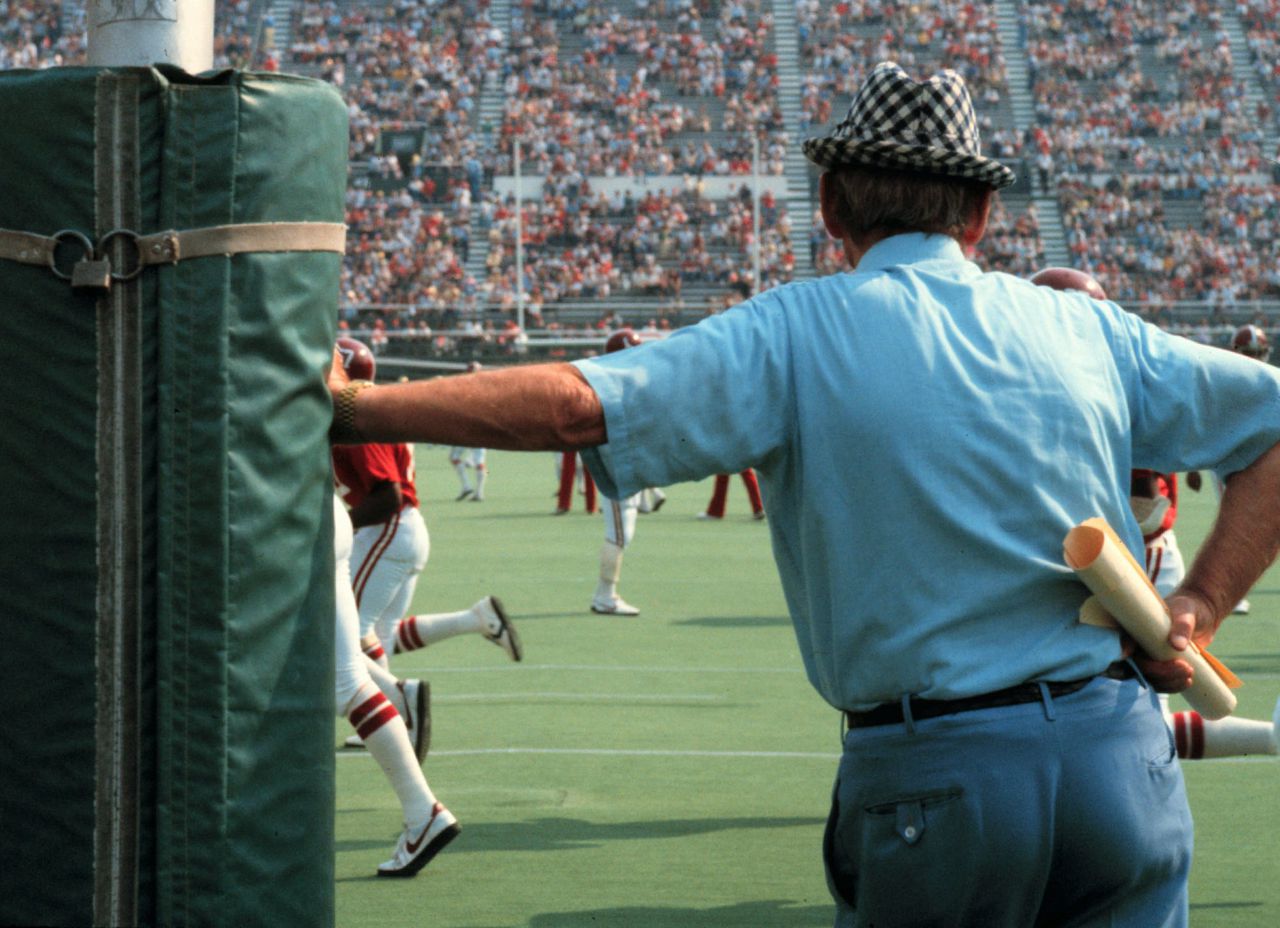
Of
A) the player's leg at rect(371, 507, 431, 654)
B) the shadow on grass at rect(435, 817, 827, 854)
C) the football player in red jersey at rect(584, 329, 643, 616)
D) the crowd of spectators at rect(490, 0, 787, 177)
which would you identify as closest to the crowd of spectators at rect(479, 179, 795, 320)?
the crowd of spectators at rect(490, 0, 787, 177)

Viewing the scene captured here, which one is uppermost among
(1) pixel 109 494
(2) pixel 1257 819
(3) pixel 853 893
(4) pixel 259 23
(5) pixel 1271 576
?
(4) pixel 259 23

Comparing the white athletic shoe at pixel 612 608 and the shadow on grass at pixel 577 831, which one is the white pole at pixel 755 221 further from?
the shadow on grass at pixel 577 831

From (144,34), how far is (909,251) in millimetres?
1253

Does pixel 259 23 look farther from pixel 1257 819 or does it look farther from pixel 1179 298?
pixel 1257 819

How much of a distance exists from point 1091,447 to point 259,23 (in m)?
54.7

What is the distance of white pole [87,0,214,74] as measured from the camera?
2.91m

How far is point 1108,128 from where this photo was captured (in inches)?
2045

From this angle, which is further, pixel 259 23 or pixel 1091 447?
pixel 259 23

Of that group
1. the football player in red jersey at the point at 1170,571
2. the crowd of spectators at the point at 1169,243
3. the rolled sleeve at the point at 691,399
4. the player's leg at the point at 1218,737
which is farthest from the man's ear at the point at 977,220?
the crowd of spectators at the point at 1169,243

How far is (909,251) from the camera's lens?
10.3 ft

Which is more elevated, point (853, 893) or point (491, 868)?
point (853, 893)

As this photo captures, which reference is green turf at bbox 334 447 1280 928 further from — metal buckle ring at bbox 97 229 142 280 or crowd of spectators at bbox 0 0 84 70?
crowd of spectators at bbox 0 0 84 70

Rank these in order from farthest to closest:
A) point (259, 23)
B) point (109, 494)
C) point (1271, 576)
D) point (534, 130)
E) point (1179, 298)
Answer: point (259, 23)
point (534, 130)
point (1179, 298)
point (1271, 576)
point (109, 494)

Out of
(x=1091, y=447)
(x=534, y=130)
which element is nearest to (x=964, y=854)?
(x=1091, y=447)
